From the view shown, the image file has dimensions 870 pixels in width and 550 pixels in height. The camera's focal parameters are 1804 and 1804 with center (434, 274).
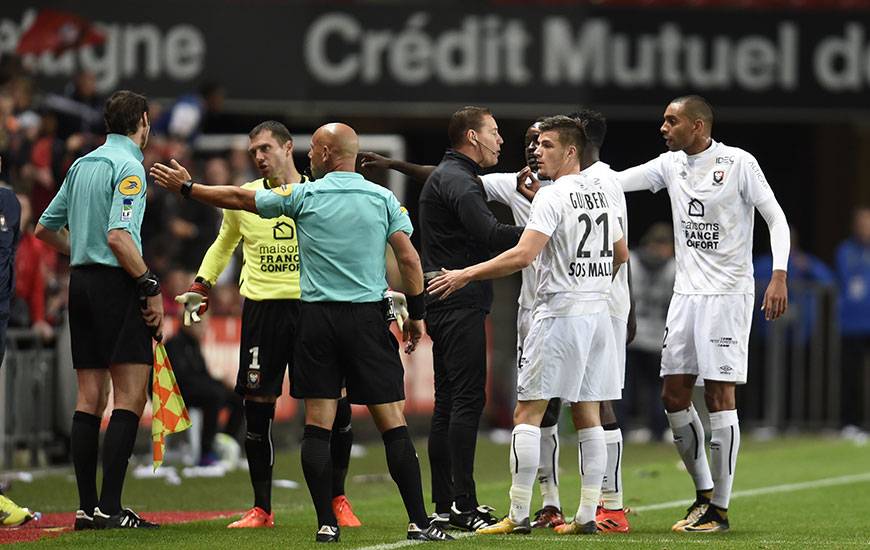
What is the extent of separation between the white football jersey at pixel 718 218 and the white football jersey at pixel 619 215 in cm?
38

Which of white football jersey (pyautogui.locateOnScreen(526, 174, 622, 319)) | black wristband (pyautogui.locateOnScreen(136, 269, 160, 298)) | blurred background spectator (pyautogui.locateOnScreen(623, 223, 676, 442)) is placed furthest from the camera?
blurred background spectator (pyautogui.locateOnScreen(623, 223, 676, 442))

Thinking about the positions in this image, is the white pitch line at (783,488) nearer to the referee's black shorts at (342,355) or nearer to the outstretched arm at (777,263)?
the referee's black shorts at (342,355)

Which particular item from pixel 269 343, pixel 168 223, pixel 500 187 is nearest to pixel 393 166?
pixel 500 187

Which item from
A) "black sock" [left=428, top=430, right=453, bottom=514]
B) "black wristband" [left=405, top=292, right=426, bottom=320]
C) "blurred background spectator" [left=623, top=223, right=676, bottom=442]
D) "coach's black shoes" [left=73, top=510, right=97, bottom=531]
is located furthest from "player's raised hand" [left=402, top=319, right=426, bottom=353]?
"blurred background spectator" [left=623, top=223, right=676, bottom=442]

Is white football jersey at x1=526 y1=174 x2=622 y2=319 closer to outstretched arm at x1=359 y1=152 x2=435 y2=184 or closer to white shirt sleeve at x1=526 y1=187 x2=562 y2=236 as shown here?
white shirt sleeve at x1=526 y1=187 x2=562 y2=236

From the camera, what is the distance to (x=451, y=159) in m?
10.8

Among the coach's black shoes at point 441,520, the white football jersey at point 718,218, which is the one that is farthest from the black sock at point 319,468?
the white football jersey at point 718,218

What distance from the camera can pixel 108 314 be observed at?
10.6 meters

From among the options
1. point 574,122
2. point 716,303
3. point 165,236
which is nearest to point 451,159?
point 574,122

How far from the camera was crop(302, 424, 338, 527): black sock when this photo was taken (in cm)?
977

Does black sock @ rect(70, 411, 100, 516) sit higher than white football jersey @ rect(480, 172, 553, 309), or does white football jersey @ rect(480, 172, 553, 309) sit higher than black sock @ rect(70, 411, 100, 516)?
white football jersey @ rect(480, 172, 553, 309)

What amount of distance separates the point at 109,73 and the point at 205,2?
4.31 feet

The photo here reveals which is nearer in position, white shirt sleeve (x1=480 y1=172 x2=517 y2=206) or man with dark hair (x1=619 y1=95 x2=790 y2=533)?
man with dark hair (x1=619 y1=95 x2=790 y2=533)

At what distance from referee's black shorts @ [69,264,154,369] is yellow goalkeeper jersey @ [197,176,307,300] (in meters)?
0.72
